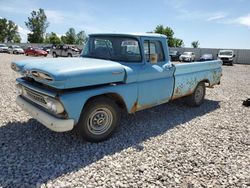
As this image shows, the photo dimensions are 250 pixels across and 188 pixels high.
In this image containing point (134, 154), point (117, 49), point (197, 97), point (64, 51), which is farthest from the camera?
point (64, 51)

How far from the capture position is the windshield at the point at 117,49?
4.94 meters

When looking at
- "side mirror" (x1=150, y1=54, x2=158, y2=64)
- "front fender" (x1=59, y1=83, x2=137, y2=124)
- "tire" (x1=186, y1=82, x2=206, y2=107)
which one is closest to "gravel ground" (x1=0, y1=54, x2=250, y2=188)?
"front fender" (x1=59, y1=83, x2=137, y2=124)

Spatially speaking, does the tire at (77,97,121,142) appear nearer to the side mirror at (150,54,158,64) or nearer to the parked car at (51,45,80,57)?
the side mirror at (150,54,158,64)

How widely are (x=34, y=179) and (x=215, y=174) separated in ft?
8.88

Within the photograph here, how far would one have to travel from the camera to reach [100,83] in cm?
412

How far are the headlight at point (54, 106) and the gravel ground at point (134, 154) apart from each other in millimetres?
786

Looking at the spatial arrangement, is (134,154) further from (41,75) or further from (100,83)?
(41,75)

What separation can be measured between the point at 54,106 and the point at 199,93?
16.3 feet

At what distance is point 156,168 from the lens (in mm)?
3701

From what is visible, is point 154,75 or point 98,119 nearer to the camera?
point 98,119

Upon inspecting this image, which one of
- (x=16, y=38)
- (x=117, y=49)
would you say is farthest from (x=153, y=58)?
(x=16, y=38)

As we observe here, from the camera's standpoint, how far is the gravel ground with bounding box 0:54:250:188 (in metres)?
3.38

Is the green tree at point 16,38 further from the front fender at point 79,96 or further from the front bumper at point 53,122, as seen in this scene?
the front fender at point 79,96

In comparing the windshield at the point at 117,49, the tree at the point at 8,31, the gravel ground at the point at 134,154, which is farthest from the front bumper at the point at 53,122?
the tree at the point at 8,31
